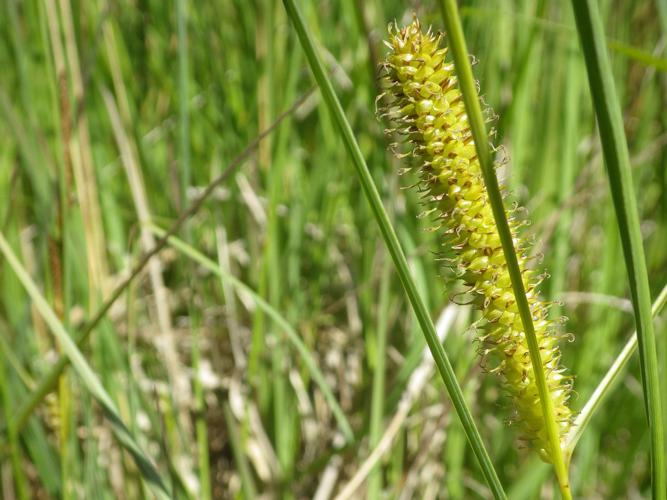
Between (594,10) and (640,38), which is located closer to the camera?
(594,10)

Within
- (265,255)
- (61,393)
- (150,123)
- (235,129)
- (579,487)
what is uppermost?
(150,123)

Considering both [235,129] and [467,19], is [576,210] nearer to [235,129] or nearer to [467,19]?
[467,19]

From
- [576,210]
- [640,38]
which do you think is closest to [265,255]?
[576,210]

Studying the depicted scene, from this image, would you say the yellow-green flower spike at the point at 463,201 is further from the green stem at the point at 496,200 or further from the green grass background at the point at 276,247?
the green grass background at the point at 276,247

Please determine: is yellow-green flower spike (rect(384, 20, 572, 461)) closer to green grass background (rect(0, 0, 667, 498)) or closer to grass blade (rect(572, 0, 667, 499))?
grass blade (rect(572, 0, 667, 499))

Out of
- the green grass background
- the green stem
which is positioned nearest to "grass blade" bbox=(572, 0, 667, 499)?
the green stem

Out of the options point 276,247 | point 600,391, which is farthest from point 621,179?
point 276,247

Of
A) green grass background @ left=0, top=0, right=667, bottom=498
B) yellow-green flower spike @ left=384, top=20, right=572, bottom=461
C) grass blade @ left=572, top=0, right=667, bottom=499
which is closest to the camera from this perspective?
grass blade @ left=572, top=0, right=667, bottom=499
